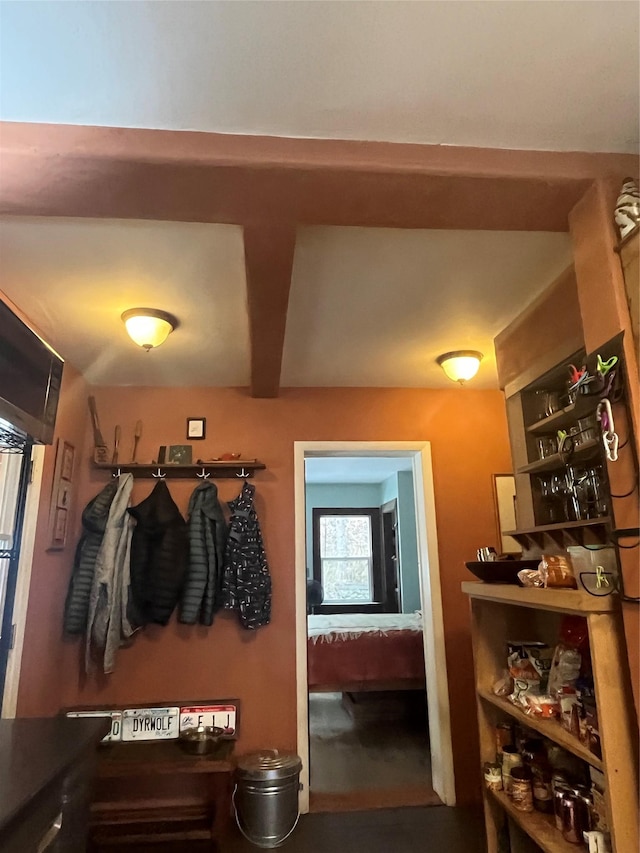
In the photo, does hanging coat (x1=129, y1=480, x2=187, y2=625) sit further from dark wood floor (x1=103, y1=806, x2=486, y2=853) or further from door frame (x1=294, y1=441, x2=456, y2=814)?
dark wood floor (x1=103, y1=806, x2=486, y2=853)

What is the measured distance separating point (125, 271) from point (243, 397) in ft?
4.60

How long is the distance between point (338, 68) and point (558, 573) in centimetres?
148

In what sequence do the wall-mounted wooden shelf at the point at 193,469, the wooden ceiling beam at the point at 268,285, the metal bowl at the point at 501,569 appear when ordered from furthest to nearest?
the wall-mounted wooden shelf at the point at 193,469 → the metal bowl at the point at 501,569 → the wooden ceiling beam at the point at 268,285

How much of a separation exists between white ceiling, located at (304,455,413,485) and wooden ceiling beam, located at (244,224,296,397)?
3350mm

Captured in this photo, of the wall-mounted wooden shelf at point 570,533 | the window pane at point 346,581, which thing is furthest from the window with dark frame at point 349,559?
the wall-mounted wooden shelf at point 570,533

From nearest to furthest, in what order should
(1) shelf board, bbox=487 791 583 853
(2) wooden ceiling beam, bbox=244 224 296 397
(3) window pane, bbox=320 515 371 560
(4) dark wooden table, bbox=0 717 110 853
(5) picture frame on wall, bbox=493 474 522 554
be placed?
(4) dark wooden table, bbox=0 717 110 853 < (1) shelf board, bbox=487 791 583 853 < (2) wooden ceiling beam, bbox=244 224 296 397 < (5) picture frame on wall, bbox=493 474 522 554 < (3) window pane, bbox=320 515 371 560

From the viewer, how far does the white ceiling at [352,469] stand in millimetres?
6164

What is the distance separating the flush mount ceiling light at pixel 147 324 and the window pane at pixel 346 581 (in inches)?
215

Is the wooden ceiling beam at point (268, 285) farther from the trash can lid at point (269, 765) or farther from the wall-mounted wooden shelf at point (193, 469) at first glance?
the trash can lid at point (269, 765)

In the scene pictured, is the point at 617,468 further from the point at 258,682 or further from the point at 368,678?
the point at 368,678

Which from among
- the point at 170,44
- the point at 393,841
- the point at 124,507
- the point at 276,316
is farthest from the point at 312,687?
the point at 170,44

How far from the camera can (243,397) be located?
338 cm

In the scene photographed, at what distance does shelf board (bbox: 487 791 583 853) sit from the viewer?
1.56 m

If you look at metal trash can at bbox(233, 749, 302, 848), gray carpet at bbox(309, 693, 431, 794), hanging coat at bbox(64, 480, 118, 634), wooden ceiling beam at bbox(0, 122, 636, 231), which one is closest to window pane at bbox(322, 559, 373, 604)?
gray carpet at bbox(309, 693, 431, 794)
